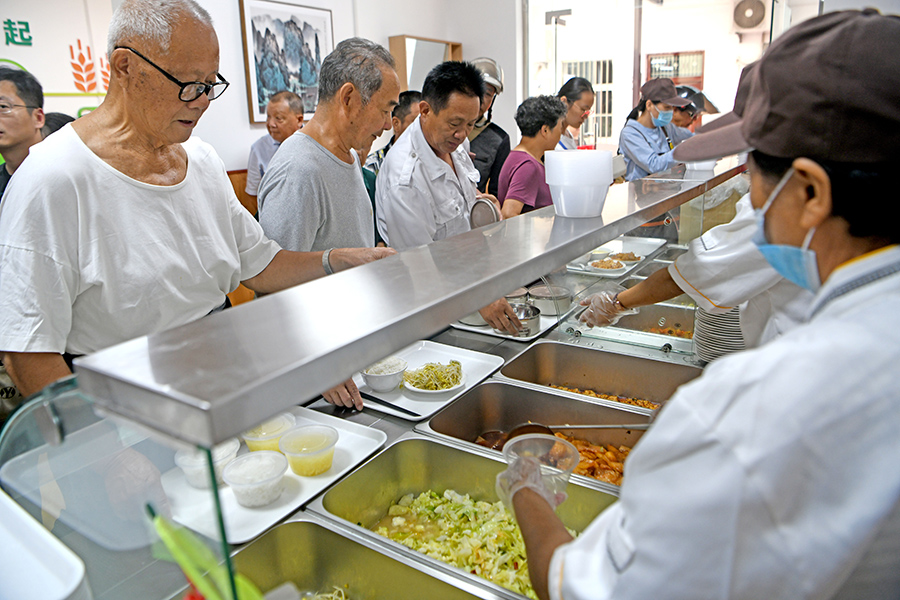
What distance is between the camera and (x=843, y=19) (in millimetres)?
694

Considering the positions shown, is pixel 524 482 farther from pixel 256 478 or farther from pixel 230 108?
pixel 230 108

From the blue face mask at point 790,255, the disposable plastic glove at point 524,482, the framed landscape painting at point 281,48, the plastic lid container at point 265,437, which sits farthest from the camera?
the framed landscape painting at point 281,48

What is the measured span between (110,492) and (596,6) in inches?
287

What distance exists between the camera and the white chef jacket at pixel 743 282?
4.46ft

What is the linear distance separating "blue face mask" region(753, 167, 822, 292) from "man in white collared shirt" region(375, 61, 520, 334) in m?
1.82

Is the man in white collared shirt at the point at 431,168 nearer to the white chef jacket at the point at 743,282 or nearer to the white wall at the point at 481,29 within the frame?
the white chef jacket at the point at 743,282

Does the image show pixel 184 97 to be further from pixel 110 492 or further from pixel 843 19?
pixel 843 19

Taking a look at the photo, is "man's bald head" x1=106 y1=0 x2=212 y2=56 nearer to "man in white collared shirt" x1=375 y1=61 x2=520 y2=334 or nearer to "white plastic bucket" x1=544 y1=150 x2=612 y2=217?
"white plastic bucket" x1=544 y1=150 x2=612 y2=217

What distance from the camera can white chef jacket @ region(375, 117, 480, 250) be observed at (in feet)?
8.37

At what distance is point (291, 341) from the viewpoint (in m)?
0.67

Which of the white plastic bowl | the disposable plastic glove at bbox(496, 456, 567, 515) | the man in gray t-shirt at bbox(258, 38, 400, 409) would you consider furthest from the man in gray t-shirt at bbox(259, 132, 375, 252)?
the disposable plastic glove at bbox(496, 456, 567, 515)

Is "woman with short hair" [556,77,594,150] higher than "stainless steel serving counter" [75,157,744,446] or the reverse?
higher

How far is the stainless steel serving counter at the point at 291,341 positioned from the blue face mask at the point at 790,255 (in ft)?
A: 1.20

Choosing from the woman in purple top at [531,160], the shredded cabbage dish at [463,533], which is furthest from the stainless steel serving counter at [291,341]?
the woman in purple top at [531,160]
